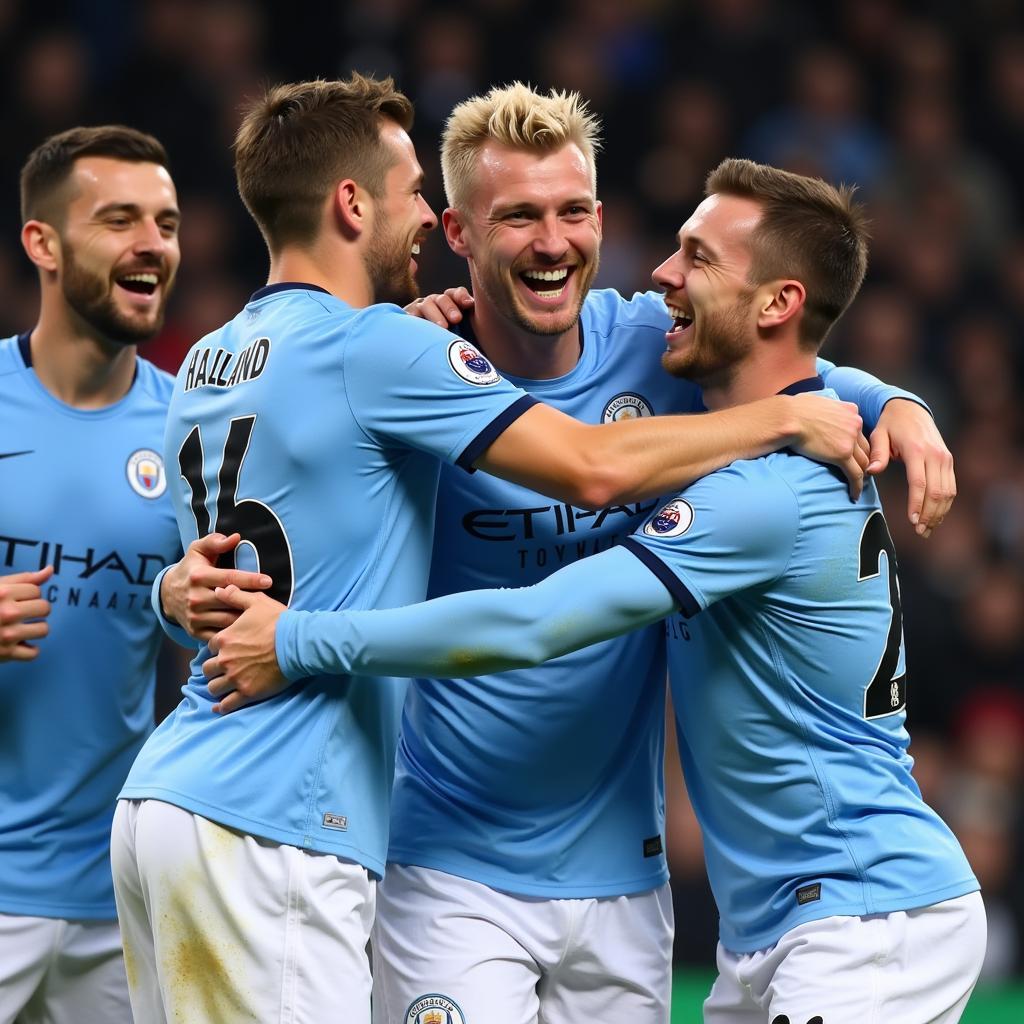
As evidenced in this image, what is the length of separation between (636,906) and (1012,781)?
5434mm

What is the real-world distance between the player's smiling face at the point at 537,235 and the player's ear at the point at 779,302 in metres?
0.46

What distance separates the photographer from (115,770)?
185 inches

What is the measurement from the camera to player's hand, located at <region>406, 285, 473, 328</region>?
435 centimetres

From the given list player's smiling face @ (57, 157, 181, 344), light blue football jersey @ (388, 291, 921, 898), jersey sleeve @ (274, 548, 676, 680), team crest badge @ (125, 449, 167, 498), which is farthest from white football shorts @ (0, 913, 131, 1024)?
player's smiling face @ (57, 157, 181, 344)

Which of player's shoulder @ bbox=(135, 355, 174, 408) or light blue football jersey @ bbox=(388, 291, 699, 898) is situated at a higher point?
player's shoulder @ bbox=(135, 355, 174, 408)

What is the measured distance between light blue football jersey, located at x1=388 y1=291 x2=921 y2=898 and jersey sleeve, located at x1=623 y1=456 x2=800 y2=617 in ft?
1.59

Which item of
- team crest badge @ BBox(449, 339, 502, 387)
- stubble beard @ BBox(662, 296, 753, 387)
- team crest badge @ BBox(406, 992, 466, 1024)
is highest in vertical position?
stubble beard @ BBox(662, 296, 753, 387)

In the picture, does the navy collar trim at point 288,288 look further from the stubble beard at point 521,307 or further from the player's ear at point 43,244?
the player's ear at point 43,244

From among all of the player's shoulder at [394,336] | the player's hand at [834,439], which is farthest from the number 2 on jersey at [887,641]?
the player's shoulder at [394,336]

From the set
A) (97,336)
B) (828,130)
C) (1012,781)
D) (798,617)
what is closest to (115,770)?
(97,336)

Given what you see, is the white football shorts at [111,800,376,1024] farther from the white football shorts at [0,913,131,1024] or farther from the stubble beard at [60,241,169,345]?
the stubble beard at [60,241,169,345]

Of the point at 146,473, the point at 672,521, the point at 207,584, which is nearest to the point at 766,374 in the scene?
the point at 672,521

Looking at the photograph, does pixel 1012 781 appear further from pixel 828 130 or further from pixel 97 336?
pixel 97 336

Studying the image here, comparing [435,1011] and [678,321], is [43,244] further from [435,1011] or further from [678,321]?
[435,1011]
